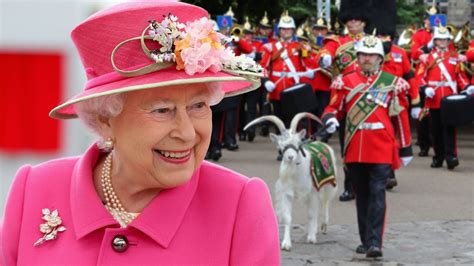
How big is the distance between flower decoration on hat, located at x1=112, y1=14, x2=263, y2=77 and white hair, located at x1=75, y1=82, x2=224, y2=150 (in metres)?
0.10

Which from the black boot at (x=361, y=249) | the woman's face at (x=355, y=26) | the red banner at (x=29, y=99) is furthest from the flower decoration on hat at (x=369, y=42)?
the red banner at (x=29, y=99)

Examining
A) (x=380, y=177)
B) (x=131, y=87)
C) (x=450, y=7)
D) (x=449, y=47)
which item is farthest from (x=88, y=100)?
(x=450, y=7)

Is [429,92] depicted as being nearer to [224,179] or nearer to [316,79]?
[316,79]

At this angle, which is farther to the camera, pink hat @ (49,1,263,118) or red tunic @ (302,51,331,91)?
red tunic @ (302,51,331,91)

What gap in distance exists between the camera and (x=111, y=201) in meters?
2.35

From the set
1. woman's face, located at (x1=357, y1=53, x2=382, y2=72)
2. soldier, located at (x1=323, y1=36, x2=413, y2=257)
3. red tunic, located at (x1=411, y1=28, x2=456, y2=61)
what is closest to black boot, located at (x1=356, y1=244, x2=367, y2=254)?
soldier, located at (x1=323, y1=36, x2=413, y2=257)

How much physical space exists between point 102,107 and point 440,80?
516 inches

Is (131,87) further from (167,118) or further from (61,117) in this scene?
(61,117)

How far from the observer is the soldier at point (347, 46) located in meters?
11.4

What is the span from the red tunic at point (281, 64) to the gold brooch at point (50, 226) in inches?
565

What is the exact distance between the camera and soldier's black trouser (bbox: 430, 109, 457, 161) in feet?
47.2

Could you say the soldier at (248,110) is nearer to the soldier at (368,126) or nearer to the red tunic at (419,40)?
the red tunic at (419,40)

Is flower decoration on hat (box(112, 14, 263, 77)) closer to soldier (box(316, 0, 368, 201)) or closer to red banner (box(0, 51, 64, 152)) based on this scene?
red banner (box(0, 51, 64, 152))

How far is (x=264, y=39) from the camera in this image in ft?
68.1
